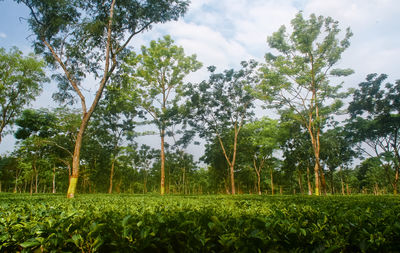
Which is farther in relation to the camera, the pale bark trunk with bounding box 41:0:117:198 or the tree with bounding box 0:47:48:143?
the tree with bounding box 0:47:48:143

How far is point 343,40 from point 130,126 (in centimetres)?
2883

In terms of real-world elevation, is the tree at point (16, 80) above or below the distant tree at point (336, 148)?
above

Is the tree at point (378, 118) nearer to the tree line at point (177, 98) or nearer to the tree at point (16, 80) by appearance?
the tree line at point (177, 98)

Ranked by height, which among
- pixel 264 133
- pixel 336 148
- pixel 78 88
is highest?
pixel 78 88

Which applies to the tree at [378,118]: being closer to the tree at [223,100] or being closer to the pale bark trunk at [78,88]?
the tree at [223,100]

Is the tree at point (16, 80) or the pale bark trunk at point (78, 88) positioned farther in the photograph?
the tree at point (16, 80)

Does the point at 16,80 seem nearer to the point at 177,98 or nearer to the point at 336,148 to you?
the point at 177,98

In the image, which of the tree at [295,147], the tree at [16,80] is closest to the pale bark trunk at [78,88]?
the tree at [16,80]

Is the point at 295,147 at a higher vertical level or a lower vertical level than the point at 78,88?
lower

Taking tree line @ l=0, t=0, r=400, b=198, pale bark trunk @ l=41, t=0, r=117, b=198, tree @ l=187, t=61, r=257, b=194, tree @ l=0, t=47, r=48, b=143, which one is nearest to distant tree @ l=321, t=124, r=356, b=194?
tree line @ l=0, t=0, r=400, b=198

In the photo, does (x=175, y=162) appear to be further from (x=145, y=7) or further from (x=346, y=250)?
(x=346, y=250)

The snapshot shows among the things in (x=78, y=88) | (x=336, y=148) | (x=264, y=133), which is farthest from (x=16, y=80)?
(x=336, y=148)

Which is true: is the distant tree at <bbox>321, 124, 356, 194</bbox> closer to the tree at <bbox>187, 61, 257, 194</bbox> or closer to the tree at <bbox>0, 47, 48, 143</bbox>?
the tree at <bbox>187, 61, 257, 194</bbox>

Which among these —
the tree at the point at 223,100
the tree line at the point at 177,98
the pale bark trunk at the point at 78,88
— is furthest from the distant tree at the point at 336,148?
the pale bark trunk at the point at 78,88
